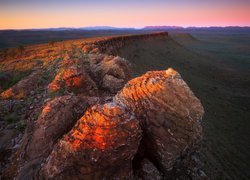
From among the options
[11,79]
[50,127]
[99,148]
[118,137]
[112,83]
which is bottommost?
[11,79]

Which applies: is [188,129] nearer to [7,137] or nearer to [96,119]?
[96,119]

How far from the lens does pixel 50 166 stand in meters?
4.01

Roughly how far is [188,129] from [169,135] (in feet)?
1.62

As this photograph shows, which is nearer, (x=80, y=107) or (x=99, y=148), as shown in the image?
(x=99, y=148)

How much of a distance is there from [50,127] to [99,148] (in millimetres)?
1699

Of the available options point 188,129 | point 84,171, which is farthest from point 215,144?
point 84,171

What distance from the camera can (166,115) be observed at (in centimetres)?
483

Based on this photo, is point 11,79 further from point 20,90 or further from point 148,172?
point 148,172

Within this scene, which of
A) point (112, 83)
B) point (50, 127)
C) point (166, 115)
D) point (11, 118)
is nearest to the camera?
point (166, 115)

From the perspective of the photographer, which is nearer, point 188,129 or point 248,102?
point 188,129

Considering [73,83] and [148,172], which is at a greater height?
[73,83]

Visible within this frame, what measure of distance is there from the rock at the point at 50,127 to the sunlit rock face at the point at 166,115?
4.13 ft

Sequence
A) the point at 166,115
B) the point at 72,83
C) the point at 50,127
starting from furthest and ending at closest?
the point at 72,83
the point at 50,127
the point at 166,115

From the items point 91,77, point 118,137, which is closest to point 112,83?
point 91,77
